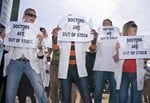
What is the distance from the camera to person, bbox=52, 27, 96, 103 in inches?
245

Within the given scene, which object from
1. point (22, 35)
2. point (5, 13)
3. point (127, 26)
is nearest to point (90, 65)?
point (127, 26)

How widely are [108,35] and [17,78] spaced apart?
1.99 metres

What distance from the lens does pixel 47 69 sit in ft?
28.4

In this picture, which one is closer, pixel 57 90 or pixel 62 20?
pixel 62 20

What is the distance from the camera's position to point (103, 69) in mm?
6848

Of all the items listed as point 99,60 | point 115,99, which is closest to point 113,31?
point 99,60

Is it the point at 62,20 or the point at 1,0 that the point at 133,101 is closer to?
the point at 62,20

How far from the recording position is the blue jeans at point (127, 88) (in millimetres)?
6617

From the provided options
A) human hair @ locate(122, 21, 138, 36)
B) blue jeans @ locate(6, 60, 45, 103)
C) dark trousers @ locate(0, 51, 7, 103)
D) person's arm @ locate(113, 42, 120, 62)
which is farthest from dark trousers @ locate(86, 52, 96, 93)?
dark trousers @ locate(0, 51, 7, 103)

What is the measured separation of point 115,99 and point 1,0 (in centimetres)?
272

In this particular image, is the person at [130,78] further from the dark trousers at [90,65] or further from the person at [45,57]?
the person at [45,57]

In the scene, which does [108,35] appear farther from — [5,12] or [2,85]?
[2,85]

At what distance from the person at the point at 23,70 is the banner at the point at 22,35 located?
98 mm

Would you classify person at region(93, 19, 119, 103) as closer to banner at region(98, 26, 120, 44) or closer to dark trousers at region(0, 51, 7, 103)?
banner at region(98, 26, 120, 44)
